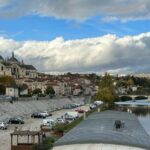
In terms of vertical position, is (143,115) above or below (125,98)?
below

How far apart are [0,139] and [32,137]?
5.28m

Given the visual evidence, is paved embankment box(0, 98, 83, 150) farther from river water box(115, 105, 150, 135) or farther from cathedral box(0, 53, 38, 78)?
cathedral box(0, 53, 38, 78)

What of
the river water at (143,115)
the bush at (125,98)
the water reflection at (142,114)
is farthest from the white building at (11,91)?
the bush at (125,98)

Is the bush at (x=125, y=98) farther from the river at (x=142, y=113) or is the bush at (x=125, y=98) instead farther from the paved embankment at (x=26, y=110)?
the paved embankment at (x=26, y=110)

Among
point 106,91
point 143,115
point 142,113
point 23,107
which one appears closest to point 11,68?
point 106,91

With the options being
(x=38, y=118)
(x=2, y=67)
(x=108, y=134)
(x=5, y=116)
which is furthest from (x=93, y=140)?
(x=2, y=67)

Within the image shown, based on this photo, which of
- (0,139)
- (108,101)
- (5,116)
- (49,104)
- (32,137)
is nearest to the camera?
(32,137)

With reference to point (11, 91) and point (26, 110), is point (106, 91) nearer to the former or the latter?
point (11, 91)

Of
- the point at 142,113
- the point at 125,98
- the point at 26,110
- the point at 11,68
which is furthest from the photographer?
the point at 11,68

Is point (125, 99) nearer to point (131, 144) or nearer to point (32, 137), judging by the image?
point (32, 137)

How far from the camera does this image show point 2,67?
169 metres

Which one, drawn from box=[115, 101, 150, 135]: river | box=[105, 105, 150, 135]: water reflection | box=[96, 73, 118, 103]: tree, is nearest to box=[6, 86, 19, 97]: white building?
box=[96, 73, 118, 103]: tree

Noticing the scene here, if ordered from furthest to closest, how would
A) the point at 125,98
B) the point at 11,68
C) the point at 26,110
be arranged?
the point at 11,68
the point at 125,98
the point at 26,110

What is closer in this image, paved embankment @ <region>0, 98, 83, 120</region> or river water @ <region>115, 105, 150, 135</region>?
river water @ <region>115, 105, 150, 135</region>
